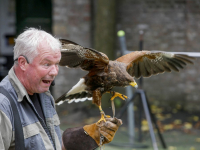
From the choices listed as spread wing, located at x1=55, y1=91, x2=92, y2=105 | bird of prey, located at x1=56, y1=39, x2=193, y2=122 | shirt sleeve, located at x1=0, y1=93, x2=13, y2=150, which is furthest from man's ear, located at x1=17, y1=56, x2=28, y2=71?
spread wing, located at x1=55, y1=91, x2=92, y2=105

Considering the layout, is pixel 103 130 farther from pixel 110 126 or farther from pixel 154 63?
pixel 154 63

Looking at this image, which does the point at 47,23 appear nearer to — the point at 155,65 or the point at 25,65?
the point at 155,65

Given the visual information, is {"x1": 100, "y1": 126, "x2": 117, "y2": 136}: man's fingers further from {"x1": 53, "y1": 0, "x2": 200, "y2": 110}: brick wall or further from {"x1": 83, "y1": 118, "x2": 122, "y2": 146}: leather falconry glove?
{"x1": 53, "y1": 0, "x2": 200, "y2": 110}: brick wall

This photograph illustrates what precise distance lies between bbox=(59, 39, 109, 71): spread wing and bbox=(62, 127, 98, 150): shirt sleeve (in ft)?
2.52

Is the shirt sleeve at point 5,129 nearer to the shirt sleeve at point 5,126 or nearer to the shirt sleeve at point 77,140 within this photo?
the shirt sleeve at point 5,126

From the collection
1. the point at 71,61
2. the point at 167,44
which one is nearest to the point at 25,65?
the point at 71,61

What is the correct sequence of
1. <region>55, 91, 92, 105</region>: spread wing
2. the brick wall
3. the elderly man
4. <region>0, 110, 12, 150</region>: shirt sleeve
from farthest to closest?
the brick wall
<region>55, 91, 92, 105</region>: spread wing
the elderly man
<region>0, 110, 12, 150</region>: shirt sleeve

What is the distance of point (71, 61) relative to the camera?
3.08 metres

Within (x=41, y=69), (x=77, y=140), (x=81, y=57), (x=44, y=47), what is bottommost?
(x=77, y=140)

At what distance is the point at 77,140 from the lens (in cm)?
221

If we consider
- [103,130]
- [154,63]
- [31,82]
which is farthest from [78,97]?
[31,82]

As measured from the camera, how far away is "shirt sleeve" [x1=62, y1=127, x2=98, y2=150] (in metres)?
2.18

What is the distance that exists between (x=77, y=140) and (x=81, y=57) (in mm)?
946

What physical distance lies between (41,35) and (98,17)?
472 centimetres
